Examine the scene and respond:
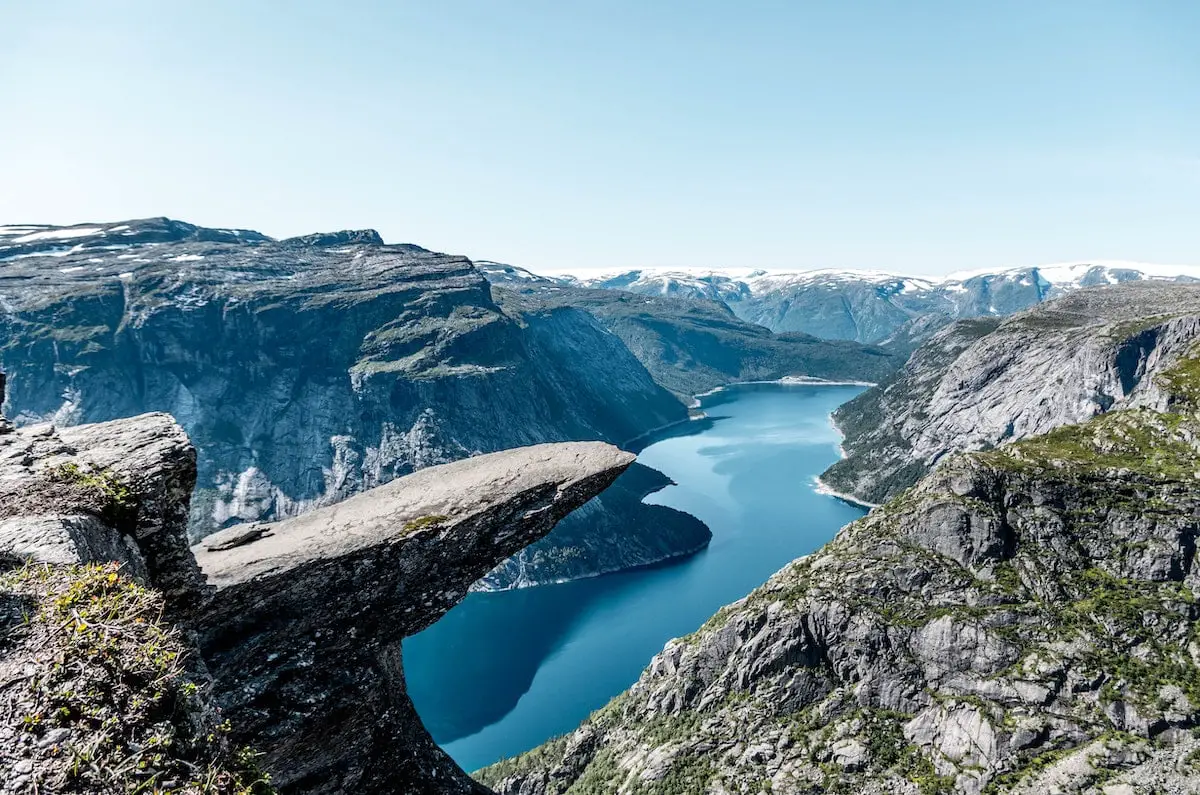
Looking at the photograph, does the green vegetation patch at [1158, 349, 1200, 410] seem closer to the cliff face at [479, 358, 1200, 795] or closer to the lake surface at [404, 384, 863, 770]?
the cliff face at [479, 358, 1200, 795]

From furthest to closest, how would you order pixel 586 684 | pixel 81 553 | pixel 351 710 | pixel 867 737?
1. pixel 586 684
2. pixel 867 737
3. pixel 351 710
4. pixel 81 553

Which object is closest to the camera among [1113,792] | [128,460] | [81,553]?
[81,553]

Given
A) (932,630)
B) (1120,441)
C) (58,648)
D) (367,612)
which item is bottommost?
(932,630)

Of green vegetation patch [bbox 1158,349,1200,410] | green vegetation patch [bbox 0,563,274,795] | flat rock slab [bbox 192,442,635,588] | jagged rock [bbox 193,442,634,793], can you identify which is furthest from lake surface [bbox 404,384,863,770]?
green vegetation patch [bbox 0,563,274,795]

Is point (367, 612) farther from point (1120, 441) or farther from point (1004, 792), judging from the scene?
point (1120, 441)

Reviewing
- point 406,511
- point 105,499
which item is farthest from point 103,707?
point 406,511

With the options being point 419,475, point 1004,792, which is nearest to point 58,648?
point 419,475

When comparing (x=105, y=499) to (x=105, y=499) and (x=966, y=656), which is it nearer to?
→ (x=105, y=499)

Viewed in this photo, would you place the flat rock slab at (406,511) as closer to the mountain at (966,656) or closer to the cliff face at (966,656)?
the cliff face at (966,656)
